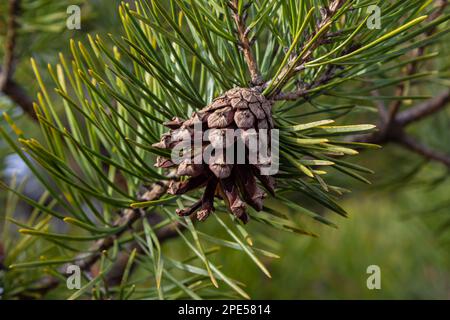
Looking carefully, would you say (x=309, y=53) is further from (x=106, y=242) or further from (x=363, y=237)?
(x=363, y=237)

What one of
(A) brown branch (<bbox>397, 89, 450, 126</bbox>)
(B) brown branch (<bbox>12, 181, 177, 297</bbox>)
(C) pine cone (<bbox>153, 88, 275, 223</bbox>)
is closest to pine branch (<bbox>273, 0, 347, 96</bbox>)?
(C) pine cone (<bbox>153, 88, 275, 223</bbox>)

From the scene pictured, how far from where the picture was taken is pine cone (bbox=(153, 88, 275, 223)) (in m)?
0.35

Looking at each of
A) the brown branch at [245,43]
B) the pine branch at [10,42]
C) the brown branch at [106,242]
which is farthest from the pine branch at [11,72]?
the brown branch at [245,43]

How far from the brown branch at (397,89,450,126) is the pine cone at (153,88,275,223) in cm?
42

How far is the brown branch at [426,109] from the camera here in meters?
0.72

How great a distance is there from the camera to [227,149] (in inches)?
13.7

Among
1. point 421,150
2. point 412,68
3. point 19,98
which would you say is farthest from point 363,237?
point 19,98

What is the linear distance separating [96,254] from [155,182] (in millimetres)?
110

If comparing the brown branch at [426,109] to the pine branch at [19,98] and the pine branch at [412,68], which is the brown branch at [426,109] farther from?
the pine branch at [19,98]

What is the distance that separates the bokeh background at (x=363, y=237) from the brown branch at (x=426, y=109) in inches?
4.5

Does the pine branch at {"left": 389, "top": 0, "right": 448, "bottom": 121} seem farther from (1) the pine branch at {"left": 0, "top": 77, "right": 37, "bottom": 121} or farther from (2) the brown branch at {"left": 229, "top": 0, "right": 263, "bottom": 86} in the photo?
(1) the pine branch at {"left": 0, "top": 77, "right": 37, "bottom": 121}

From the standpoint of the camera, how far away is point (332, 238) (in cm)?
Answer: 125

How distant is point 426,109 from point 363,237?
1.91ft
